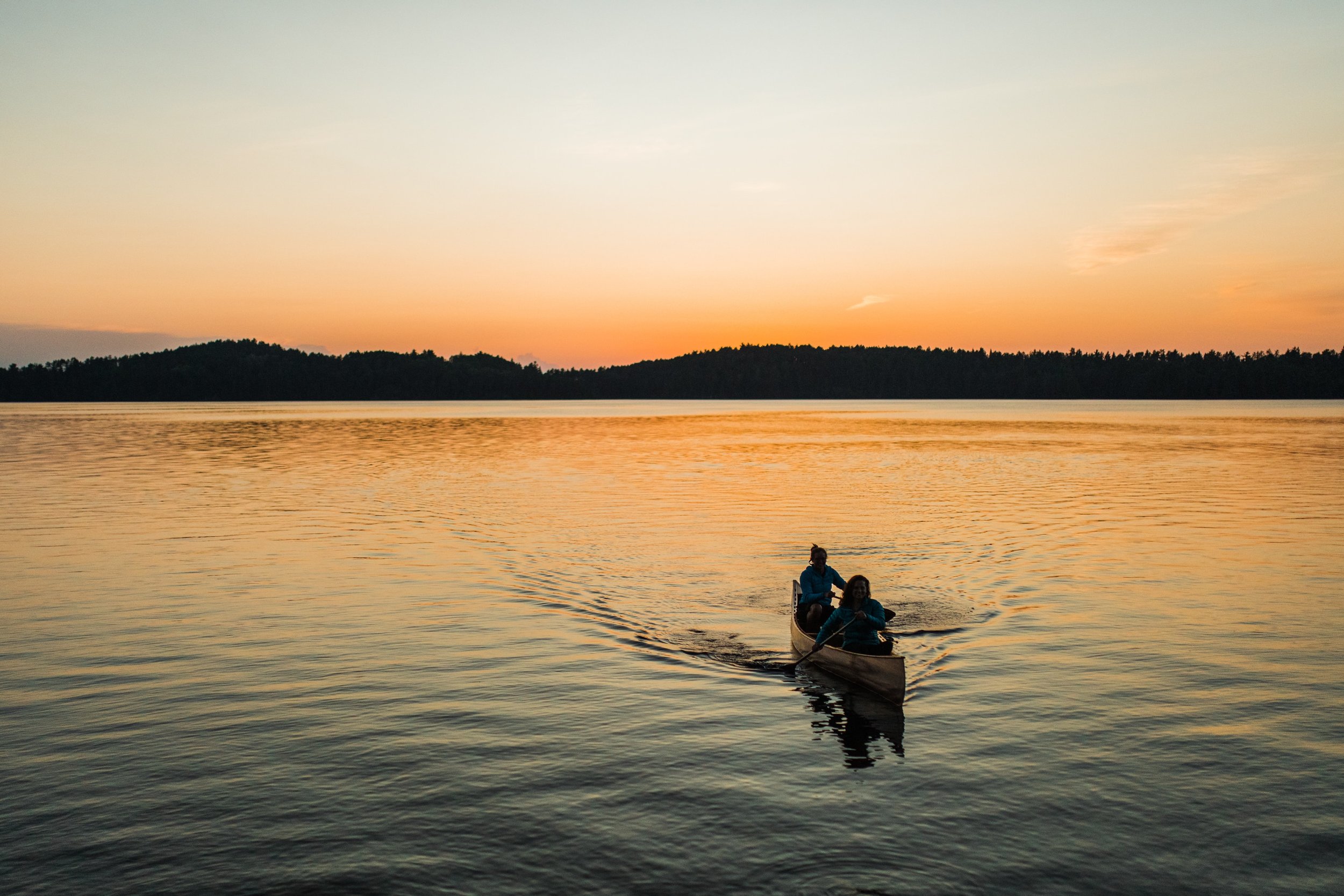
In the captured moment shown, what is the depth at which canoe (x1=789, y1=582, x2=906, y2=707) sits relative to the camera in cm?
1506

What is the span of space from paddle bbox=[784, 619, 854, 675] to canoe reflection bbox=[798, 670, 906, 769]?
44 centimetres

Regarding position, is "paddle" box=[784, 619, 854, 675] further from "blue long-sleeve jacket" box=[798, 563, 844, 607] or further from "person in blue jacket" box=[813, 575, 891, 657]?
"blue long-sleeve jacket" box=[798, 563, 844, 607]

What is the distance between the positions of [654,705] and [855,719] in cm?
318

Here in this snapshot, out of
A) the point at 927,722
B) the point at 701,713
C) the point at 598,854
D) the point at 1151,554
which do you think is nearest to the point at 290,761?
the point at 598,854

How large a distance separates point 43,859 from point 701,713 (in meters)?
8.62

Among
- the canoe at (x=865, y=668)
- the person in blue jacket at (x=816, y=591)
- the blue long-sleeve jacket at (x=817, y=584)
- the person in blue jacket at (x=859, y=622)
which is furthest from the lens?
the blue long-sleeve jacket at (x=817, y=584)

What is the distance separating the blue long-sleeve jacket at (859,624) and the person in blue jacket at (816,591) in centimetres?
148

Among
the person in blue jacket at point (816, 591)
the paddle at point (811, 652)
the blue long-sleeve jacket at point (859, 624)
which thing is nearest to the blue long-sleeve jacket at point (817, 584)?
the person in blue jacket at point (816, 591)

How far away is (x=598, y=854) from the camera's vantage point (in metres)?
10.3

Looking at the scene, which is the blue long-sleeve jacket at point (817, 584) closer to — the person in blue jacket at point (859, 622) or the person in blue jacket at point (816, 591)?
the person in blue jacket at point (816, 591)

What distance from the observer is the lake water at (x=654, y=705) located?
10266mm

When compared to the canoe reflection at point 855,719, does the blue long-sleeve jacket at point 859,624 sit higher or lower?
higher

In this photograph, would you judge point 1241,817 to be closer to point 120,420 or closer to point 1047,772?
point 1047,772

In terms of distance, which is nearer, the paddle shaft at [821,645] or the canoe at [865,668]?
the canoe at [865,668]
